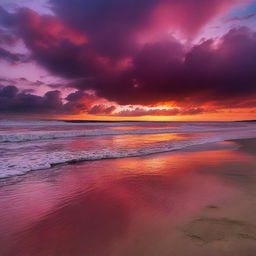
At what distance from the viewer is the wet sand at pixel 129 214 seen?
8.02ft

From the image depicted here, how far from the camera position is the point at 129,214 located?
3330 millimetres

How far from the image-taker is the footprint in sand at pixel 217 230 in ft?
8.43

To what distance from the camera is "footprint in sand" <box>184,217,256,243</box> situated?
257 centimetres

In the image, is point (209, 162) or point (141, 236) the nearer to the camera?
point (141, 236)

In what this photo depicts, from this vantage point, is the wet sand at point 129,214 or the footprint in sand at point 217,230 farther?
the footprint in sand at point 217,230

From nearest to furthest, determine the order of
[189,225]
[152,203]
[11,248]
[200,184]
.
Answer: [11,248], [189,225], [152,203], [200,184]

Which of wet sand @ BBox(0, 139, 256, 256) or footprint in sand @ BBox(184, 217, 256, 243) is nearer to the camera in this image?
wet sand @ BBox(0, 139, 256, 256)

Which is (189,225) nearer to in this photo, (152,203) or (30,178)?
(152,203)

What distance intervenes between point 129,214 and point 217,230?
4.46ft

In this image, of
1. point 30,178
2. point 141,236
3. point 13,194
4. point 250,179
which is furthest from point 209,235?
point 30,178

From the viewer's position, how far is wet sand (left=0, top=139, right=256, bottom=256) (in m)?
2.45

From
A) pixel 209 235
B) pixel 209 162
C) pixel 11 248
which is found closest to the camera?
pixel 11 248

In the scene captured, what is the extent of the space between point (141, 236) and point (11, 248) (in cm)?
166

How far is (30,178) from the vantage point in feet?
18.1
